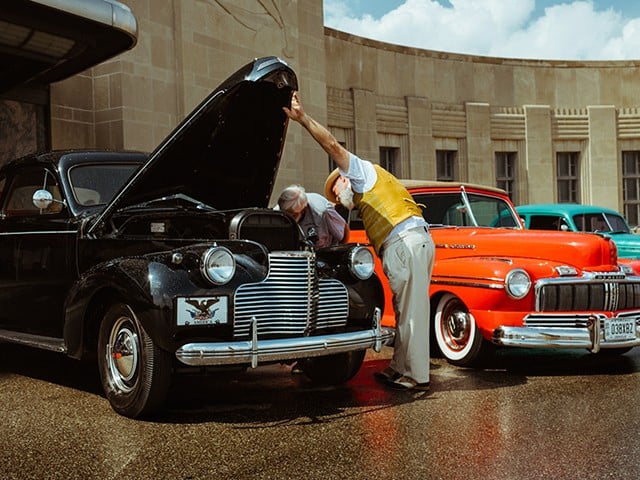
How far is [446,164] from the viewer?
→ 74.4ft

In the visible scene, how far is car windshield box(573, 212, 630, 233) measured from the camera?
9812mm

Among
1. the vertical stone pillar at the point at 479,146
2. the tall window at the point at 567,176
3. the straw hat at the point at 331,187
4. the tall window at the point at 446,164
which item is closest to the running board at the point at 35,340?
the straw hat at the point at 331,187

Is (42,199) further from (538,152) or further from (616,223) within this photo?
(538,152)

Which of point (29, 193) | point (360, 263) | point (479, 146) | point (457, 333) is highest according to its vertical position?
point (479, 146)

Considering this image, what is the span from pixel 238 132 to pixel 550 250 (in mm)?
2740

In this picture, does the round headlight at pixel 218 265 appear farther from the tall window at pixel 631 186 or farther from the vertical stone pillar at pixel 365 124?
the tall window at pixel 631 186

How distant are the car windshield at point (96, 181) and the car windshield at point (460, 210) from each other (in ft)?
9.53

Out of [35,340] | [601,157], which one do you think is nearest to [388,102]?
[601,157]

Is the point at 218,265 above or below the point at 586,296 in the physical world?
above

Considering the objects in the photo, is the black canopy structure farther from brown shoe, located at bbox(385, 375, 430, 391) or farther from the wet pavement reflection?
brown shoe, located at bbox(385, 375, 430, 391)

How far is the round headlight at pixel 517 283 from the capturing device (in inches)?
234

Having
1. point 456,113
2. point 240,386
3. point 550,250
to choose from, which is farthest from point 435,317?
point 456,113

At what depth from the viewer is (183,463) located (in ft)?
12.1

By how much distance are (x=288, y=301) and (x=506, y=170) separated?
1979 cm
